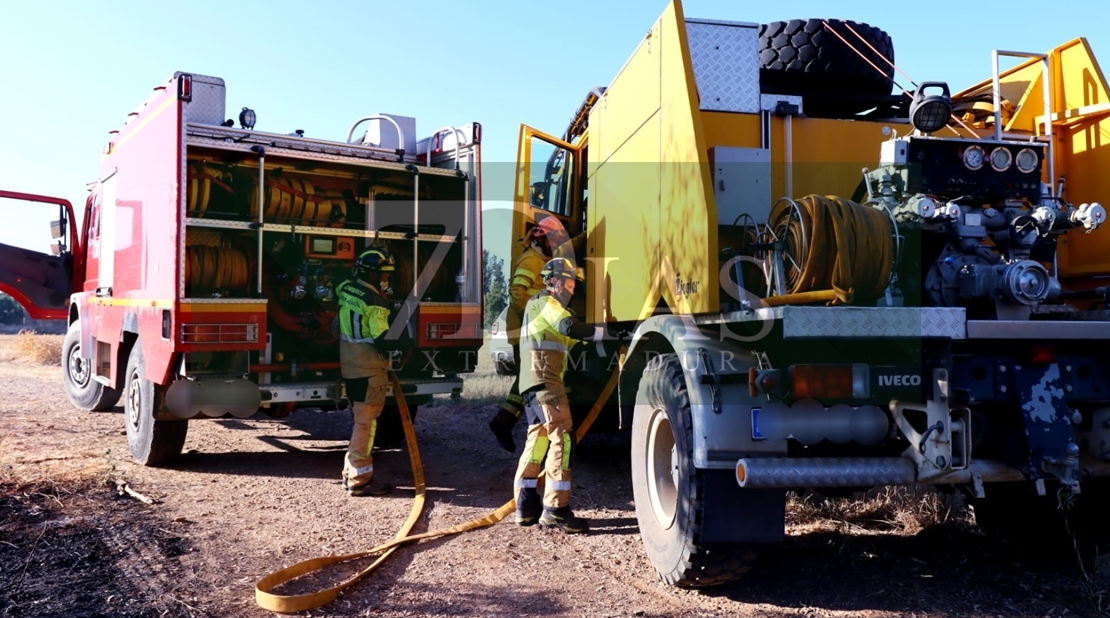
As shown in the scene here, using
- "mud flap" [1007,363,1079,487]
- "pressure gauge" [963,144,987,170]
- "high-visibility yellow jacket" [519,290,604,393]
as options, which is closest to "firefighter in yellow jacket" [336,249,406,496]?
"high-visibility yellow jacket" [519,290,604,393]

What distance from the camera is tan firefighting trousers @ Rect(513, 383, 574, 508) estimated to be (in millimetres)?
5301

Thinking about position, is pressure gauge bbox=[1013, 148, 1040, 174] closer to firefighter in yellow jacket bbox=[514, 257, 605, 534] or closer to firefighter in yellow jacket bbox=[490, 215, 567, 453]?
firefighter in yellow jacket bbox=[514, 257, 605, 534]

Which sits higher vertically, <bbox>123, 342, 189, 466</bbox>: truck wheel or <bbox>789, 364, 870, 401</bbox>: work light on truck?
<bbox>789, 364, 870, 401</bbox>: work light on truck

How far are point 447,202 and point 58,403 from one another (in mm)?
7067

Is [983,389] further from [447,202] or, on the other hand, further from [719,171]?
[447,202]

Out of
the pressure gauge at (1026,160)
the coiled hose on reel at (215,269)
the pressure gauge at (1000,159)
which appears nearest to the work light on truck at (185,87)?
the coiled hose on reel at (215,269)

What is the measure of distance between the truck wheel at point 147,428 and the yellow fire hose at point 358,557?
79.0 inches

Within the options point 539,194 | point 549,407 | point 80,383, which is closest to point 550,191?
point 539,194

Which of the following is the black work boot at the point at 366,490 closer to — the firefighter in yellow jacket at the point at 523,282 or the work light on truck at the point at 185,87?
the firefighter in yellow jacket at the point at 523,282

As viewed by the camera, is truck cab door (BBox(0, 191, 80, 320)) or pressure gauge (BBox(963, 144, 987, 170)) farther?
truck cab door (BBox(0, 191, 80, 320))

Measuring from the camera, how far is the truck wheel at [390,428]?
26.2ft

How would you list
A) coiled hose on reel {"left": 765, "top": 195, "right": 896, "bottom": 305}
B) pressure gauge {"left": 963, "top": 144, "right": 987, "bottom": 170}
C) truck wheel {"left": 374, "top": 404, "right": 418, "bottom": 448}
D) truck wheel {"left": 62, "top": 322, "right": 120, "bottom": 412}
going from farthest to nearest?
1. truck wheel {"left": 62, "top": 322, "right": 120, "bottom": 412}
2. truck wheel {"left": 374, "top": 404, "right": 418, "bottom": 448}
3. pressure gauge {"left": 963, "top": 144, "right": 987, "bottom": 170}
4. coiled hose on reel {"left": 765, "top": 195, "right": 896, "bottom": 305}

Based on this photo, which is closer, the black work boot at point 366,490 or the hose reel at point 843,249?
the hose reel at point 843,249

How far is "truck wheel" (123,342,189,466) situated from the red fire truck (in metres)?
0.02
